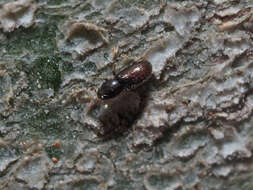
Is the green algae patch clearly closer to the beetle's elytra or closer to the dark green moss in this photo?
the dark green moss

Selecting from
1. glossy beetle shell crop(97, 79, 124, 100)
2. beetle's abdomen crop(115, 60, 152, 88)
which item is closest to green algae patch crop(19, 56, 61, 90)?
glossy beetle shell crop(97, 79, 124, 100)

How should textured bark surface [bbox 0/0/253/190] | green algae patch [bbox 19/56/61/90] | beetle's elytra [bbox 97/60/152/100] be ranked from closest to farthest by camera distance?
textured bark surface [bbox 0/0/253/190] → beetle's elytra [bbox 97/60/152/100] → green algae patch [bbox 19/56/61/90]

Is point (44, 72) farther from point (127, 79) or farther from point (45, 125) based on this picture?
point (127, 79)

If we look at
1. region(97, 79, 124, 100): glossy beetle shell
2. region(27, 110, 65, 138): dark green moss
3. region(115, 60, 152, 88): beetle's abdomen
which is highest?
region(115, 60, 152, 88): beetle's abdomen

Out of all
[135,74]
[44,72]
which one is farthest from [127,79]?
[44,72]

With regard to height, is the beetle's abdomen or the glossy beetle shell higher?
the beetle's abdomen

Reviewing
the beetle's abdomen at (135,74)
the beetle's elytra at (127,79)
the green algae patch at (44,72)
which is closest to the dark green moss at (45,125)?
the green algae patch at (44,72)

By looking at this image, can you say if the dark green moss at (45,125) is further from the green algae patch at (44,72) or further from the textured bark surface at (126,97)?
the green algae patch at (44,72)

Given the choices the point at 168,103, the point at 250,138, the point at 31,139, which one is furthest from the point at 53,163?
the point at 250,138
